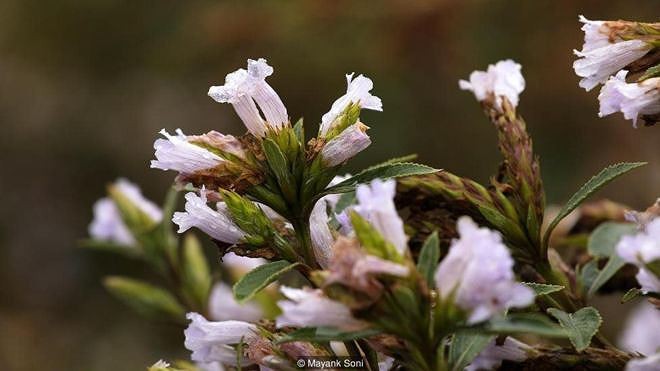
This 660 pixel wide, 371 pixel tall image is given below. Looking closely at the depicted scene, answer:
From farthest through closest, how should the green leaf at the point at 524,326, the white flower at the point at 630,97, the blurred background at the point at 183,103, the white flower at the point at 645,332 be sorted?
the blurred background at the point at 183,103, the white flower at the point at 645,332, the white flower at the point at 630,97, the green leaf at the point at 524,326

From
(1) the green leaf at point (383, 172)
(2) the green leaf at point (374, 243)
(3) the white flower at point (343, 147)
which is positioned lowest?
(2) the green leaf at point (374, 243)

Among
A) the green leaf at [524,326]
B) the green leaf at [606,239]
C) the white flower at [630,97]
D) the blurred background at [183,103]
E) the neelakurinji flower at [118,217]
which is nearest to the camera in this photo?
the green leaf at [524,326]

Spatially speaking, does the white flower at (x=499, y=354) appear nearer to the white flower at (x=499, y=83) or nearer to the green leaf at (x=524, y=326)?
the green leaf at (x=524, y=326)

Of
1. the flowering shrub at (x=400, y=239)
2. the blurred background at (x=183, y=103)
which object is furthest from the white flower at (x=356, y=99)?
the blurred background at (x=183, y=103)

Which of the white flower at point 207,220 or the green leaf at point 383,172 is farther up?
the white flower at point 207,220

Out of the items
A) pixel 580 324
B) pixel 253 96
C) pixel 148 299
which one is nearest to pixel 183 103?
pixel 148 299

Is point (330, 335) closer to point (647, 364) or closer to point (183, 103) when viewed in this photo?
point (647, 364)

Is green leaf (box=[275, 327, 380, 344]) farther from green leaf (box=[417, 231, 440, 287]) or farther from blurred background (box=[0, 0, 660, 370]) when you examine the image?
blurred background (box=[0, 0, 660, 370])
